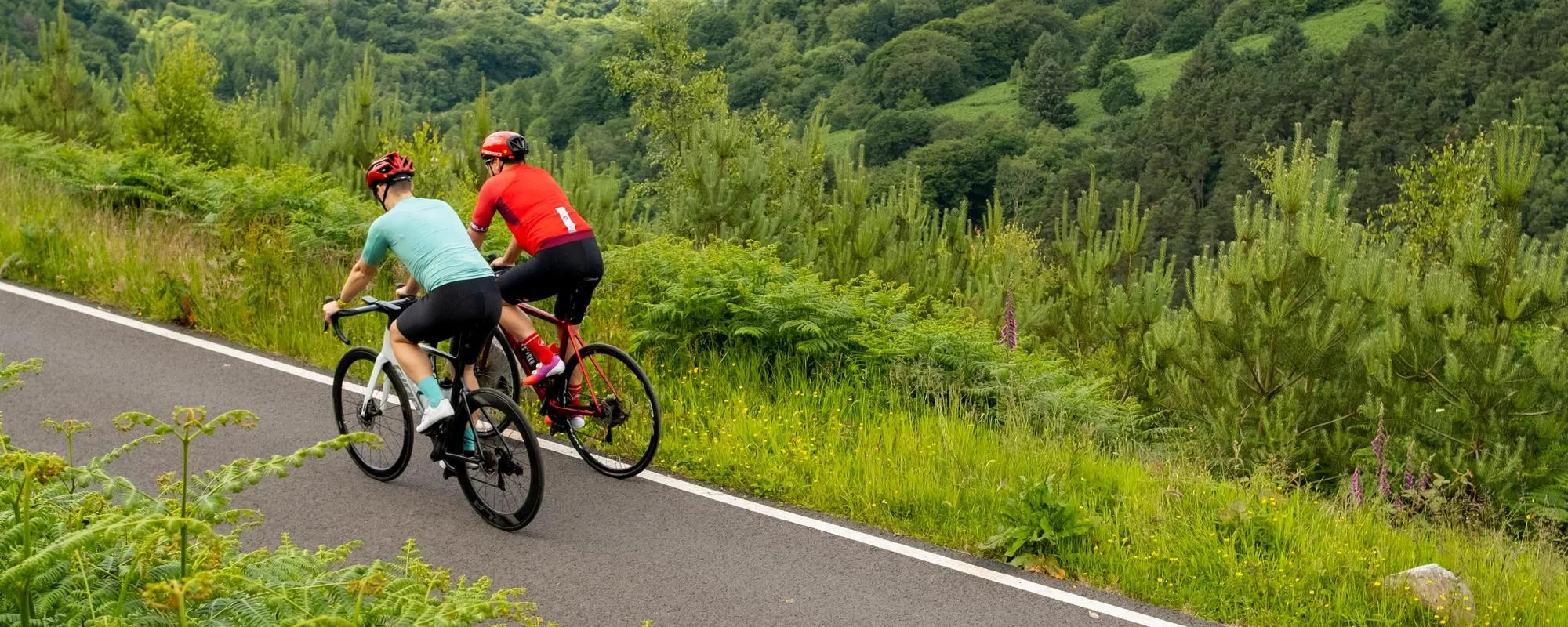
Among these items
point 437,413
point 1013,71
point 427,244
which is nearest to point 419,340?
point 437,413

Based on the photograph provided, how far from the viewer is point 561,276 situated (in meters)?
7.36

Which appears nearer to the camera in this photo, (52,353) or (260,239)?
(52,353)

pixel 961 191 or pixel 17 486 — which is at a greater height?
pixel 17 486

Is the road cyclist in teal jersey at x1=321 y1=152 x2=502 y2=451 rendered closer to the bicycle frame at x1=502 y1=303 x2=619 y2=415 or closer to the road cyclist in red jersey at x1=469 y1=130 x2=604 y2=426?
the road cyclist in red jersey at x1=469 y1=130 x2=604 y2=426

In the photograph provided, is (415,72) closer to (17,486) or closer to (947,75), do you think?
(947,75)

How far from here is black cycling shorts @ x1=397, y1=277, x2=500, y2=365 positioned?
21.3 ft

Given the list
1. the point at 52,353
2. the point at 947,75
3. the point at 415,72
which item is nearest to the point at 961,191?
the point at 947,75

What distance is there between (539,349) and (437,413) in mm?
1017

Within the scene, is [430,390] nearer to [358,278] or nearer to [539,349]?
[358,278]

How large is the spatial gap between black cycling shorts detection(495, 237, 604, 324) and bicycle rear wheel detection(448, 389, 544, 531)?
34.7 inches

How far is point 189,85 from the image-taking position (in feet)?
55.4

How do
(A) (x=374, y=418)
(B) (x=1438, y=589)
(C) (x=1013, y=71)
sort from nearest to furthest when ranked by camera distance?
(B) (x=1438, y=589)
(A) (x=374, y=418)
(C) (x=1013, y=71)

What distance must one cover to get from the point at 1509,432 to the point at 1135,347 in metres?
4.10

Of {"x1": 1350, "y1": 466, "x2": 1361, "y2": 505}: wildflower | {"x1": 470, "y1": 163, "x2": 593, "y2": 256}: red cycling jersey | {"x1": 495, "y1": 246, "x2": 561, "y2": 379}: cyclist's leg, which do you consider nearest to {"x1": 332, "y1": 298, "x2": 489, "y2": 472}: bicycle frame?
{"x1": 495, "y1": 246, "x2": 561, "y2": 379}: cyclist's leg
